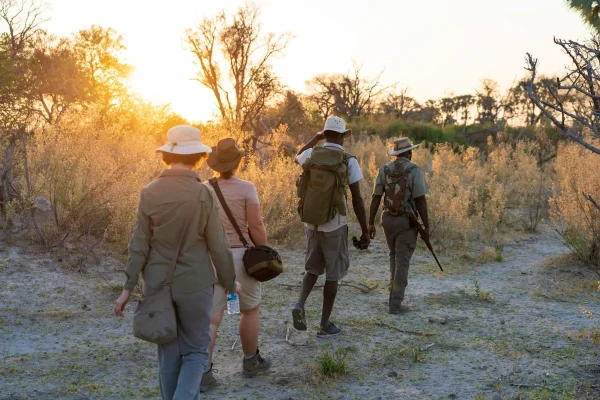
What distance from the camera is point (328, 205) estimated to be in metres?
4.93

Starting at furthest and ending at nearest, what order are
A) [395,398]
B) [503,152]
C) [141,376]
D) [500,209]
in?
[503,152]
[500,209]
[141,376]
[395,398]

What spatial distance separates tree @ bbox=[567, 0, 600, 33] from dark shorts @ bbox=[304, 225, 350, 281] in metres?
17.4

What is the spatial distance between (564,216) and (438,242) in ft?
6.54

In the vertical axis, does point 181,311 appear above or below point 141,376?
above

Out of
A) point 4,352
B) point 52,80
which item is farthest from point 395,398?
point 52,80

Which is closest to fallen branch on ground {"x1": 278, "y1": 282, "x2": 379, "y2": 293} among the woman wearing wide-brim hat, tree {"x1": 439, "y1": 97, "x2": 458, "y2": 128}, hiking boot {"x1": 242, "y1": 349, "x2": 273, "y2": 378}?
hiking boot {"x1": 242, "y1": 349, "x2": 273, "y2": 378}

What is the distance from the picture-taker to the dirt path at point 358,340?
4223 mm

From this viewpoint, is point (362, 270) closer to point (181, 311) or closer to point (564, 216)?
point (564, 216)

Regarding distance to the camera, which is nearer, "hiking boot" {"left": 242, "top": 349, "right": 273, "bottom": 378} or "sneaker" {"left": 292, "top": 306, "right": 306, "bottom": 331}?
"hiking boot" {"left": 242, "top": 349, "right": 273, "bottom": 378}

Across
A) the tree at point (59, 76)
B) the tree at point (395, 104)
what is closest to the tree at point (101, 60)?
the tree at point (59, 76)

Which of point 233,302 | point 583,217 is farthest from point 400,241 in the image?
point 583,217

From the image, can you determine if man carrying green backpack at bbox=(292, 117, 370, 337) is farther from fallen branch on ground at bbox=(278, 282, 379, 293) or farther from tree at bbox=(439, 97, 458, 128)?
tree at bbox=(439, 97, 458, 128)

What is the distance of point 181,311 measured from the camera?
3.06 metres

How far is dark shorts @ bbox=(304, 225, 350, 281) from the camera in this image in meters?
5.10
